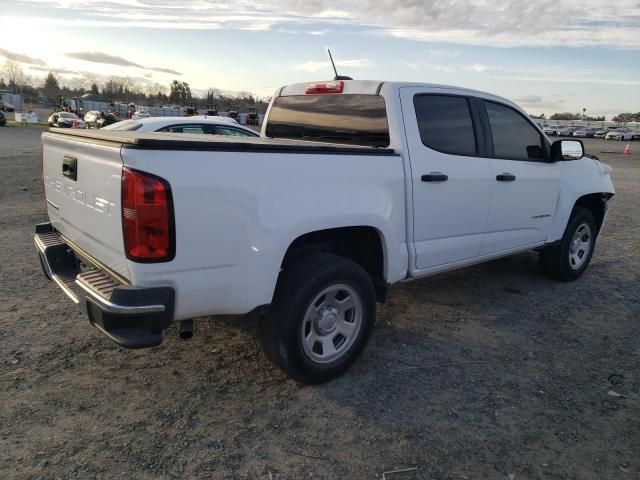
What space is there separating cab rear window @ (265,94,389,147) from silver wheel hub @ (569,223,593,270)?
10.1 feet

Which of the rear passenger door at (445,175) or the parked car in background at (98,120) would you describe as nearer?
the rear passenger door at (445,175)

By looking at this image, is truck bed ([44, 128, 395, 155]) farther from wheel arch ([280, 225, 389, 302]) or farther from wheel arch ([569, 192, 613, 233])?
wheel arch ([569, 192, 613, 233])

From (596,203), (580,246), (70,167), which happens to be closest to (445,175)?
(70,167)

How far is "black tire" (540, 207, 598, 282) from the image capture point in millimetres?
5594

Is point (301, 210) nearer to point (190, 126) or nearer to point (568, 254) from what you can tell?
point (568, 254)

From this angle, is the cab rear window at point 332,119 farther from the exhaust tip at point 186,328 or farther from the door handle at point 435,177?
the exhaust tip at point 186,328

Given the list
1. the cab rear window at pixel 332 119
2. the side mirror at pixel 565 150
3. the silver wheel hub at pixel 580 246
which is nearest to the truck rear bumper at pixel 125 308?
the cab rear window at pixel 332 119

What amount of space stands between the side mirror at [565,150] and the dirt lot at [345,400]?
1528 mm

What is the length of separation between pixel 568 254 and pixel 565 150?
3.99 ft

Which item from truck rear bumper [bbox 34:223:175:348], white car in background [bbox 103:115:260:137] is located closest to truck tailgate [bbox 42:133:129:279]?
truck rear bumper [bbox 34:223:175:348]

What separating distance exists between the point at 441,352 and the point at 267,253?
6.07ft

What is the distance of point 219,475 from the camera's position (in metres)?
2.53

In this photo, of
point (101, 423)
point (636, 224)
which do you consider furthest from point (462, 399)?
point (636, 224)

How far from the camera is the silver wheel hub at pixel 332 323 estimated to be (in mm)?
3264
